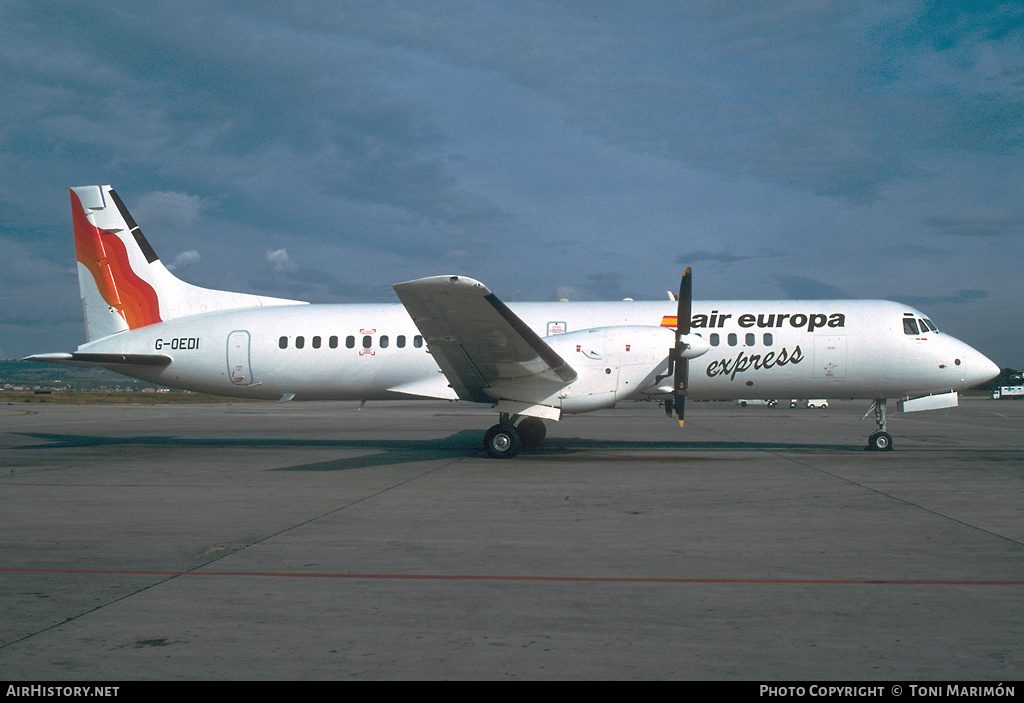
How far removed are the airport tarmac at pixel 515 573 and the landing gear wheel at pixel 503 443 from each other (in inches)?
64.5

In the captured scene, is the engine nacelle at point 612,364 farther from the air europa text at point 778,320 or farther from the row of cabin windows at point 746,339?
the air europa text at point 778,320

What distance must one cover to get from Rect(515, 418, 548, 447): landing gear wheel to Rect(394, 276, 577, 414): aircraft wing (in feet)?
7.93

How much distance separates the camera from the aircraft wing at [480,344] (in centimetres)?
1099

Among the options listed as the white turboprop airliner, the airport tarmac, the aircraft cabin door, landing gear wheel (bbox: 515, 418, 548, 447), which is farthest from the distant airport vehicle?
the aircraft cabin door

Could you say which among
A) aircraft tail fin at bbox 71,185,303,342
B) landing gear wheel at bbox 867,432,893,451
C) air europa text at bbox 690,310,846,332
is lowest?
landing gear wheel at bbox 867,432,893,451

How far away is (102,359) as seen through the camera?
52.7ft

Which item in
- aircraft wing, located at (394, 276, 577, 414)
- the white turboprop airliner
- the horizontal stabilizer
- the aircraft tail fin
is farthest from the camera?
the aircraft tail fin

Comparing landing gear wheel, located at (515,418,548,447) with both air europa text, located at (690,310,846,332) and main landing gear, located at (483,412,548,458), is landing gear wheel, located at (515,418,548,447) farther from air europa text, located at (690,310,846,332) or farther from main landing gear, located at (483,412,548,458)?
air europa text, located at (690,310,846,332)

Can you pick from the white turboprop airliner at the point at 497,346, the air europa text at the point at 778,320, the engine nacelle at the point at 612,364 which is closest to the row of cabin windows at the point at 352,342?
the white turboprop airliner at the point at 497,346

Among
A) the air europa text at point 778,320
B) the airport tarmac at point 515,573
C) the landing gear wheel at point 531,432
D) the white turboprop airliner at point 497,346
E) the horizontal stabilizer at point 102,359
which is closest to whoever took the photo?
the airport tarmac at point 515,573

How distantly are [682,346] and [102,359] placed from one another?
43.5 ft

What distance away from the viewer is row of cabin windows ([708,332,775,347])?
48.6 feet

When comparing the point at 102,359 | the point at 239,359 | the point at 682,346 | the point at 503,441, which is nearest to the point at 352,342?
the point at 239,359

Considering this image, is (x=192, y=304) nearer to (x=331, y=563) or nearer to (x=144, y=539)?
(x=144, y=539)
